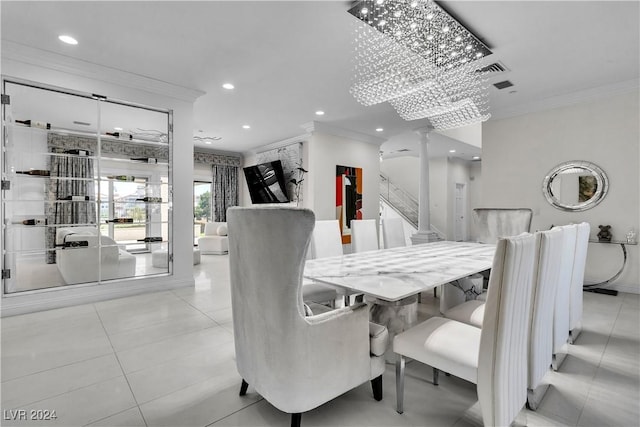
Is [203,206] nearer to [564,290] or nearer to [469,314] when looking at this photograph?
[469,314]

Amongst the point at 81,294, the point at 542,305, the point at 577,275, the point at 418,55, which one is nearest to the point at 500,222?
the point at 577,275

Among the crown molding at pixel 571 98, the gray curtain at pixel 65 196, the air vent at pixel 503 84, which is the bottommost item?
the gray curtain at pixel 65 196

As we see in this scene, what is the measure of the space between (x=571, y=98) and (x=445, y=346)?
477 centimetres

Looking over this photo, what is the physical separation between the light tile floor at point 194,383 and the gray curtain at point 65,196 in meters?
1.24

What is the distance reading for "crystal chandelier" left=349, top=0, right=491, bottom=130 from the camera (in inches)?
91.7

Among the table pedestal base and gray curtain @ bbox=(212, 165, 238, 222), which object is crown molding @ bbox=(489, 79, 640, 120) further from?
gray curtain @ bbox=(212, 165, 238, 222)

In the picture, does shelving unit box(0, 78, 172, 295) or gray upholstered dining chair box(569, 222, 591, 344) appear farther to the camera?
shelving unit box(0, 78, 172, 295)

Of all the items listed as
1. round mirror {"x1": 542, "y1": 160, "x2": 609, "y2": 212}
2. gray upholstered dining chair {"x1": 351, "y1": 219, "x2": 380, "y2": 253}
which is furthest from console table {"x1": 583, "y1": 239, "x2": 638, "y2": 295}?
gray upholstered dining chair {"x1": 351, "y1": 219, "x2": 380, "y2": 253}

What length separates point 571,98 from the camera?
4.32 meters

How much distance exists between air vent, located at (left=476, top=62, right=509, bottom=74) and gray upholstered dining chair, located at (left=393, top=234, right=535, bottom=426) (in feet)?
9.79

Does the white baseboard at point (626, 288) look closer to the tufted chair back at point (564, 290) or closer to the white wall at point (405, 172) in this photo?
the tufted chair back at point (564, 290)

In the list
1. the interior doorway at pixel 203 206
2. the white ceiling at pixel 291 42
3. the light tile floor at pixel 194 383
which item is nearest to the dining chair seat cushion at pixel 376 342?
the light tile floor at pixel 194 383

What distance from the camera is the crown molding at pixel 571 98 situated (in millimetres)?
3943

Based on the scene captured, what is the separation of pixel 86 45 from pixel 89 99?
2.49 feet
